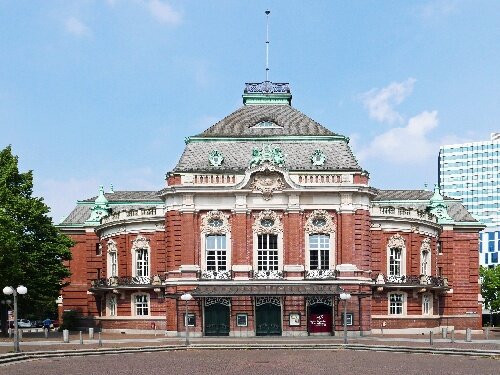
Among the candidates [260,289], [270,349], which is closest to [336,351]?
[270,349]

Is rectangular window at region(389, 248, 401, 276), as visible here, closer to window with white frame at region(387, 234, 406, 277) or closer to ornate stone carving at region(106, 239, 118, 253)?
window with white frame at region(387, 234, 406, 277)

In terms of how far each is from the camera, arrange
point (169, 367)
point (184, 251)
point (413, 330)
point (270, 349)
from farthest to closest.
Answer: point (413, 330) < point (184, 251) < point (270, 349) < point (169, 367)

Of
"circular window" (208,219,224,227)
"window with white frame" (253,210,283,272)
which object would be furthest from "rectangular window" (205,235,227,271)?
"window with white frame" (253,210,283,272)

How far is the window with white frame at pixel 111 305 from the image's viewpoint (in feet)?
234

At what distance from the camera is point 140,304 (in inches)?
2741

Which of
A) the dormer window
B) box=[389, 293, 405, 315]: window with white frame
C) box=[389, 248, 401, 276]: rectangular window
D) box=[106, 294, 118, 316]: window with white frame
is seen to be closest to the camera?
box=[389, 293, 405, 315]: window with white frame

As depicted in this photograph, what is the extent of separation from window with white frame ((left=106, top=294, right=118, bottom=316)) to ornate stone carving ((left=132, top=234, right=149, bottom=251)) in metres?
5.10

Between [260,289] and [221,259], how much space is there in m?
4.12

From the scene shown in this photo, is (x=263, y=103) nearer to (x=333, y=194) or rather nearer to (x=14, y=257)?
(x=333, y=194)

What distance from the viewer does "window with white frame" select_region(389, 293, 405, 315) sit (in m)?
67.8

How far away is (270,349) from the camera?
5094 cm

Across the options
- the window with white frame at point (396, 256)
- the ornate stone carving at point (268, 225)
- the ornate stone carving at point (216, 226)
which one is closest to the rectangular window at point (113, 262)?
the ornate stone carving at point (216, 226)

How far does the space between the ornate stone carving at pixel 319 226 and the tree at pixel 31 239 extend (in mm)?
19800

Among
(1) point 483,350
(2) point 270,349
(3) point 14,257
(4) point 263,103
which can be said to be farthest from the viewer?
(4) point 263,103
